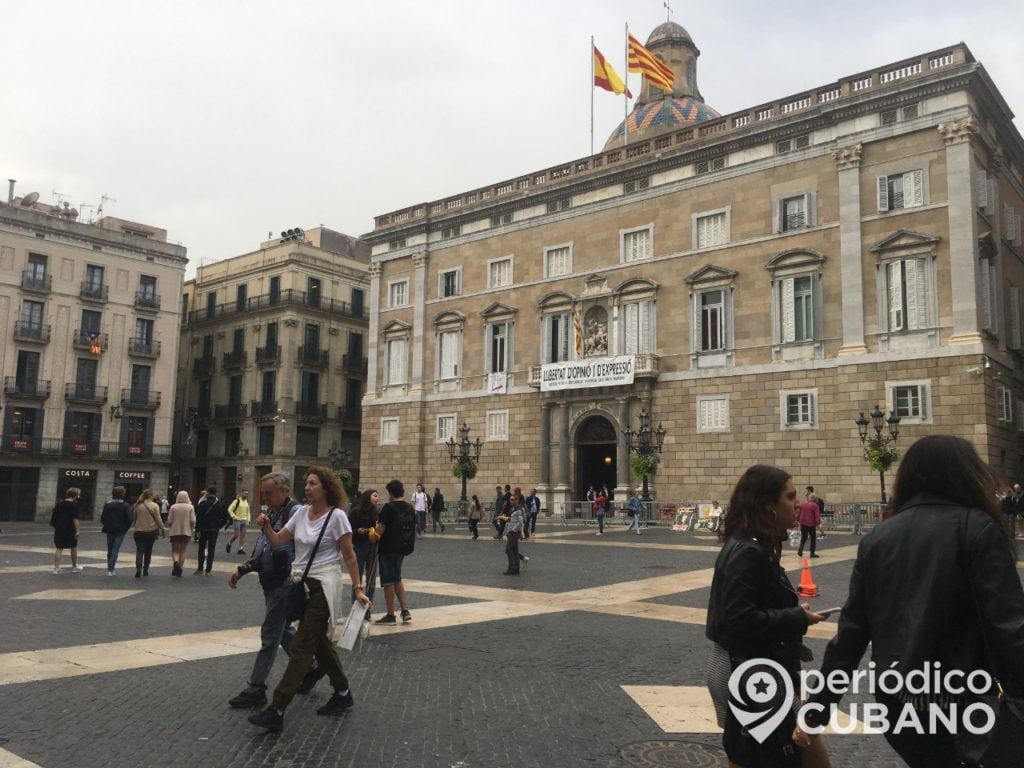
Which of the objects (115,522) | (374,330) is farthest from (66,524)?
(374,330)

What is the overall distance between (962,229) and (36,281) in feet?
149

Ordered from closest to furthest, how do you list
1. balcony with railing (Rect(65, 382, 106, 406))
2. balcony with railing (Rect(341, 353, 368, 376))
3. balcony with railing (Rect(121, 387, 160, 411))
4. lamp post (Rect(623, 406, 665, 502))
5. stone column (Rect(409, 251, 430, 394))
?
lamp post (Rect(623, 406, 665, 502)) → stone column (Rect(409, 251, 430, 394)) → balcony with railing (Rect(65, 382, 106, 406)) → balcony with railing (Rect(121, 387, 160, 411)) → balcony with railing (Rect(341, 353, 368, 376))

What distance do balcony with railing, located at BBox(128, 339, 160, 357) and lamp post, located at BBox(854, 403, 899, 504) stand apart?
40.3 m

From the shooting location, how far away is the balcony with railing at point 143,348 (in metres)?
50.4

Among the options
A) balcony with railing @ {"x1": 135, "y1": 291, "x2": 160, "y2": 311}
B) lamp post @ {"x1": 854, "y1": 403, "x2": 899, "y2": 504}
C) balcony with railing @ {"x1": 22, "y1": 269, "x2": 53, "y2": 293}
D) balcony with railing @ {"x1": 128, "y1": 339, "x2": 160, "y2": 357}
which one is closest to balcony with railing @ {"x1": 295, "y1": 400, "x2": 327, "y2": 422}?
balcony with railing @ {"x1": 128, "y1": 339, "x2": 160, "y2": 357}

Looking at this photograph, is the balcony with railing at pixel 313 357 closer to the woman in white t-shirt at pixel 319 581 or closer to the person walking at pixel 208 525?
the person walking at pixel 208 525

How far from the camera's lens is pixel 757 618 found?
3.55 meters

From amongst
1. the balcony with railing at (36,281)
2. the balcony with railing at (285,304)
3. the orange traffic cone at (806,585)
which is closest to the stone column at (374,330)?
the balcony with railing at (285,304)

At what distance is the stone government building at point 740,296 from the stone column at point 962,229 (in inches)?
2.6

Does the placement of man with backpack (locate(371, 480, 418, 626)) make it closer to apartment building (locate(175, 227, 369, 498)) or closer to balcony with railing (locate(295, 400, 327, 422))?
apartment building (locate(175, 227, 369, 498))

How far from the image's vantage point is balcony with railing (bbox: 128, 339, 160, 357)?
50438 millimetres

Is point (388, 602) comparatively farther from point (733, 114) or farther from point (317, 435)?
point (317, 435)

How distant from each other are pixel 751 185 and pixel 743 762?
32.4m

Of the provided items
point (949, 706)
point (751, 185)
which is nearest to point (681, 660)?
point (949, 706)
